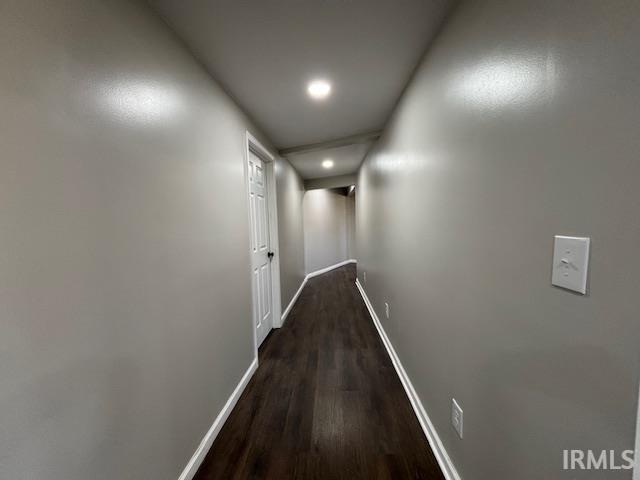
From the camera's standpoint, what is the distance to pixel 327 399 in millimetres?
1694

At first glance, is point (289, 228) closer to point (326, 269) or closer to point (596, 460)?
point (326, 269)

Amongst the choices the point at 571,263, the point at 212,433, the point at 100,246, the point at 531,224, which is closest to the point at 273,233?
the point at 212,433

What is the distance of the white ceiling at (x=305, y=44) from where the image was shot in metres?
1.05

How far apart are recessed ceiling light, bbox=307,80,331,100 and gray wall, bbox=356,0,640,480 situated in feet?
2.26

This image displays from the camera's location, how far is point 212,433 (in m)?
1.37

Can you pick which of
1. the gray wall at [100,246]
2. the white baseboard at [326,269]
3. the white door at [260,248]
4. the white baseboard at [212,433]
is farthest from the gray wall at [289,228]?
the gray wall at [100,246]

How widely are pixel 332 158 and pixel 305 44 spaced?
7.52 ft

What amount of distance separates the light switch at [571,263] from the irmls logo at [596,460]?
327mm

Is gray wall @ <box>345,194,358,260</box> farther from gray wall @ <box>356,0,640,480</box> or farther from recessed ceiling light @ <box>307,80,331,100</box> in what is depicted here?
gray wall @ <box>356,0,640,480</box>

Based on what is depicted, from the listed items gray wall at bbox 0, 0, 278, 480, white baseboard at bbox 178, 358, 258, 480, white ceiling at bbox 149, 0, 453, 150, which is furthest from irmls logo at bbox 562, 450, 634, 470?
white ceiling at bbox 149, 0, 453, 150

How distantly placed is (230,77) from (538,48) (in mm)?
1601

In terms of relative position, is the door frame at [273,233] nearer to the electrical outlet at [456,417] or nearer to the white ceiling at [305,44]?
the white ceiling at [305,44]

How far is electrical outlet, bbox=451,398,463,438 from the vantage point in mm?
1041

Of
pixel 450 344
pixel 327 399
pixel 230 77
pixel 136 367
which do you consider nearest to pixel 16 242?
pixel 136 367
